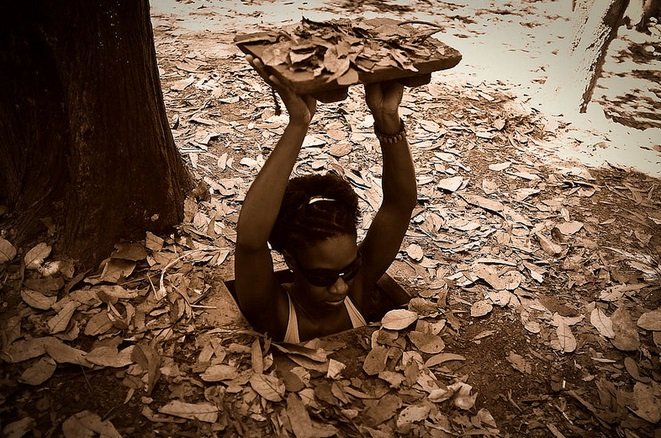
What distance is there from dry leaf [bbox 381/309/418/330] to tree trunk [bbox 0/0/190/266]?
57.8 inches

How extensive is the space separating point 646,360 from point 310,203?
1.94 metres

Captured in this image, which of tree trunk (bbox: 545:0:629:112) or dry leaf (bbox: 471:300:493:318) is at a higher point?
tree trunk (bbox: 545:0:629:112)

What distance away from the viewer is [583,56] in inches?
257

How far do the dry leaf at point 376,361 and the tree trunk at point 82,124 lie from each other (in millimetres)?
1479

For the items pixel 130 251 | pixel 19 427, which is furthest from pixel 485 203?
pixel 19 427

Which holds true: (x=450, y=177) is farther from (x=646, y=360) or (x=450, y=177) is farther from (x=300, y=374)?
(x=300, y=374)

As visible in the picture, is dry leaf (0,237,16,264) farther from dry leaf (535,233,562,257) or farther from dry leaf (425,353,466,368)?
dry leaf (535,233,562,257)

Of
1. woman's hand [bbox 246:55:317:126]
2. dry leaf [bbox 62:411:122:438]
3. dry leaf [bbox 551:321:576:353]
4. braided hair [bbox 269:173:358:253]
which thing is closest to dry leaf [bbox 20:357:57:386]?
dry leaf [bbox 62:411:122:438]

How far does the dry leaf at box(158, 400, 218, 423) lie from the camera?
1.99 m

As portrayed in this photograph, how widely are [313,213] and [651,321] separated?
2.04m

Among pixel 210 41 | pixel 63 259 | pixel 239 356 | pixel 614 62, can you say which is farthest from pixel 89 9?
pixel 614 62

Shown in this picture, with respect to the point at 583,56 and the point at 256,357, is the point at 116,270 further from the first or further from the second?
the point at 583,56

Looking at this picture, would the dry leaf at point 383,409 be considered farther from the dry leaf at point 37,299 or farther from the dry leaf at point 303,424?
the dry leaf at point 37,299

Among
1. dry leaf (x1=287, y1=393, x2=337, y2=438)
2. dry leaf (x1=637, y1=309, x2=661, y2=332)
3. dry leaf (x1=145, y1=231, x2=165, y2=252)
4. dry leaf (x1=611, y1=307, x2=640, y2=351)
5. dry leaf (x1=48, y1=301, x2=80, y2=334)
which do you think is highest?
dry leaf (x1=145, y1=231, x2=165, y2=252)
